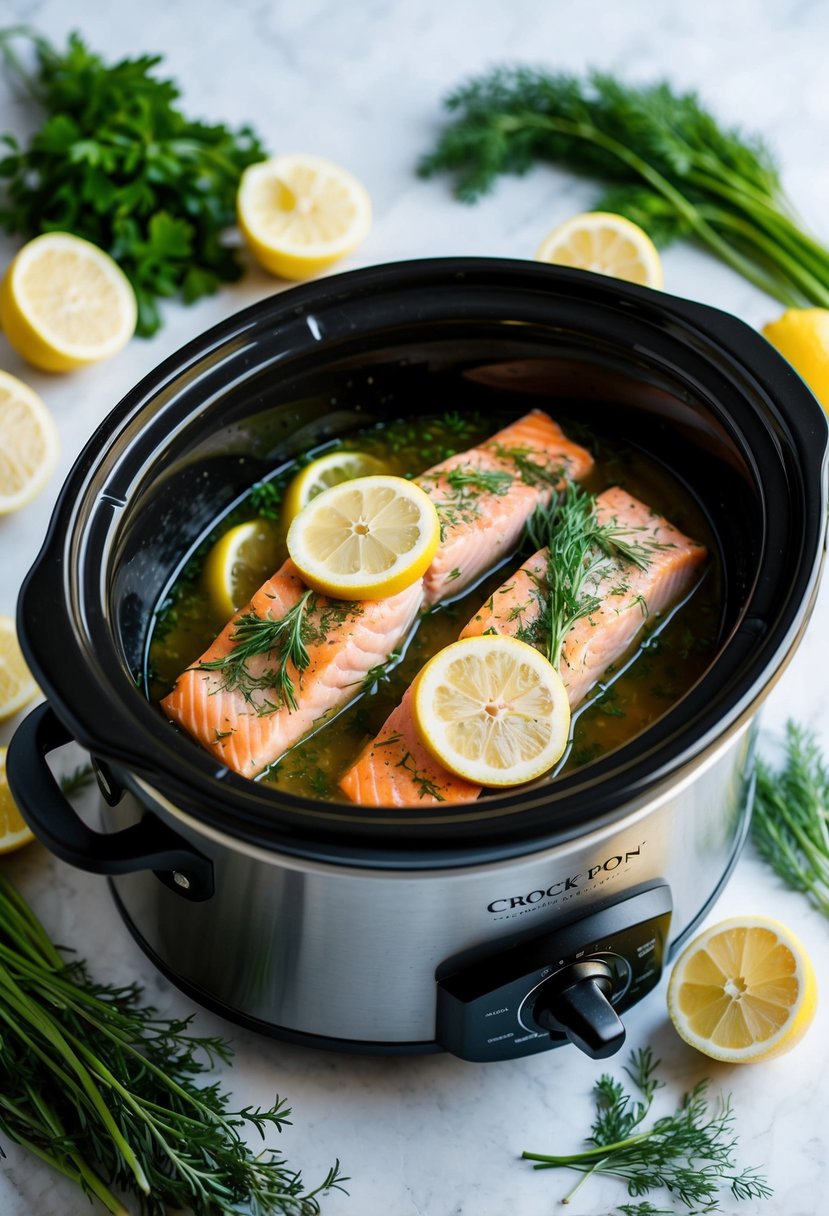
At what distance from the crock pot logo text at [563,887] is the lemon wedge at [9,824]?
0.90 metres

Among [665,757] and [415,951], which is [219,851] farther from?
[665,757]

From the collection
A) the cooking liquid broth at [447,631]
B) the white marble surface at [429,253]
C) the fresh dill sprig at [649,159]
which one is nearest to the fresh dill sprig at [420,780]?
the cooking liquid broth at [447,631]

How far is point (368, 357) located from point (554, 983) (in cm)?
104

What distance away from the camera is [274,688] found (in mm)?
2010

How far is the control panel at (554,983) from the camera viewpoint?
1753mm

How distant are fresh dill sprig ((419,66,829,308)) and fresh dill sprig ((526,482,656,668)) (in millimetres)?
1027

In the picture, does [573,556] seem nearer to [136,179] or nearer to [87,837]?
[87,837]

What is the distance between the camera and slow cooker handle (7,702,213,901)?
5.55ft

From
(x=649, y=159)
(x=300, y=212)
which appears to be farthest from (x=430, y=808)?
(x=649, y=159)

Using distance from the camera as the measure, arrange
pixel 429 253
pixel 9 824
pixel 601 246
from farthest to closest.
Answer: pixel 429 253 < pixel 601 246 < pixel 9 824

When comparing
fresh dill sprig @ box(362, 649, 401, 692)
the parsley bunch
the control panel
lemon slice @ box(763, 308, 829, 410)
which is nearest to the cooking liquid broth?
fresh dill sprig @ box(362, 649, 401, 692)

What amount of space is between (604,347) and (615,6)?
5.37ft

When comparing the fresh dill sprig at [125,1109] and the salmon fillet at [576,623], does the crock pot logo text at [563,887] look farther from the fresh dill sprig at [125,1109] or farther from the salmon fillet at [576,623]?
the fresh dill sprig at [125,1109]

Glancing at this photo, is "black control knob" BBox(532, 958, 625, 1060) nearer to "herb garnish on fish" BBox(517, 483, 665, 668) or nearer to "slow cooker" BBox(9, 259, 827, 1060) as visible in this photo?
"slow cooker" BBox(9, 259, 827, 1060)
